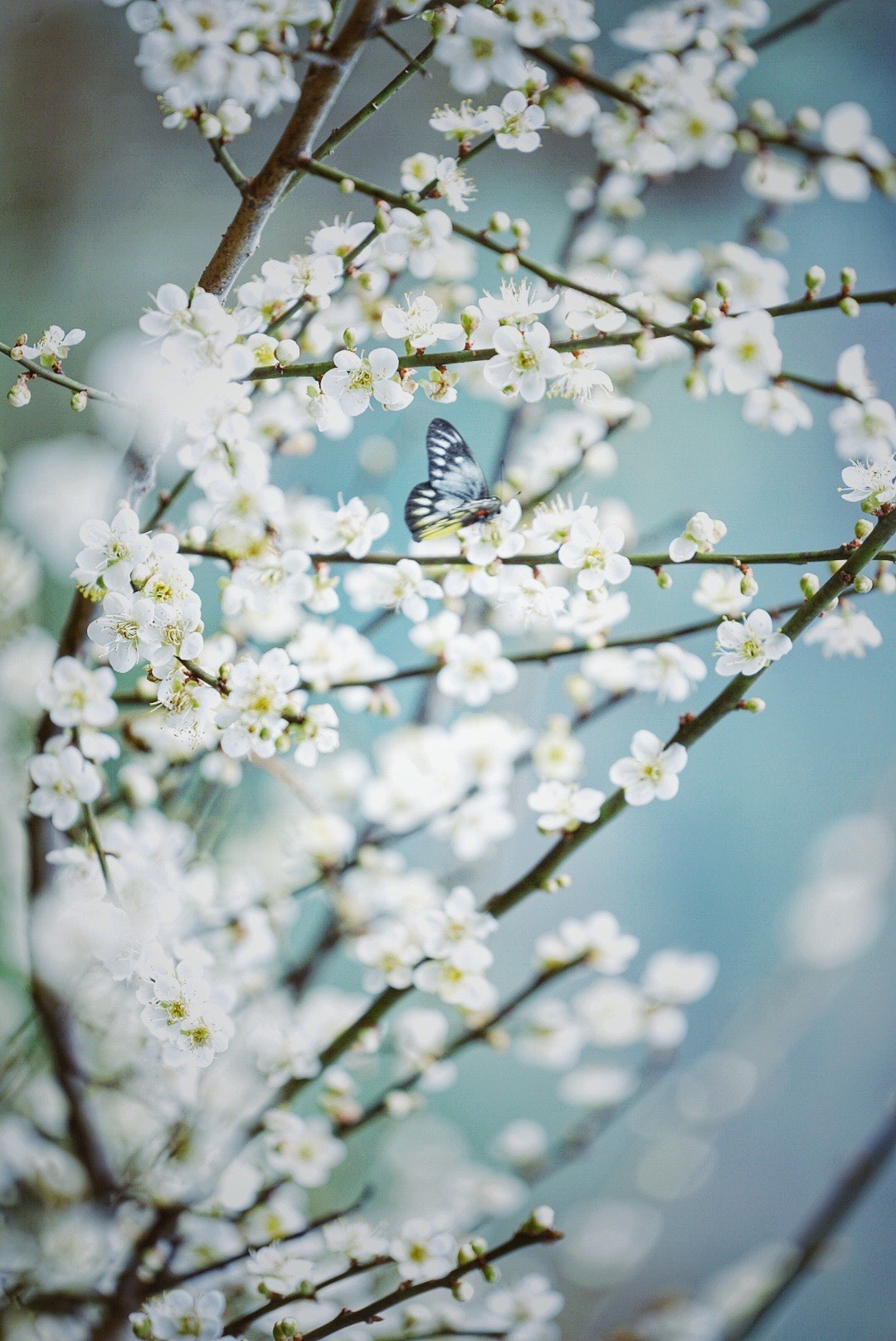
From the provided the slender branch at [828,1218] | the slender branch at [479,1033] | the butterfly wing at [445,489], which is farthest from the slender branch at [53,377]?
the slender branch at [828,1218]

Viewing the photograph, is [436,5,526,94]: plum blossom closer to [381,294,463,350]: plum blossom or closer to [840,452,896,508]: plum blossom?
[381,294,463,350]: plum blossom

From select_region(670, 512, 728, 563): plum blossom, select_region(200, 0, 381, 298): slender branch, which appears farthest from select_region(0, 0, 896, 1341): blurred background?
select_region(670, 512, 728, 563): plum blossom

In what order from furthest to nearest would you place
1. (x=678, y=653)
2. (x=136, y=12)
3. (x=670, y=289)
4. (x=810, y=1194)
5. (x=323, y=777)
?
(x=810, y=1194) → (x=323, y=777) → (x=670, y=289) → (x=678, y=653) → (x=136, y=12)

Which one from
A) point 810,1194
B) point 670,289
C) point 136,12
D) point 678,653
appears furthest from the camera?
point 810,1194

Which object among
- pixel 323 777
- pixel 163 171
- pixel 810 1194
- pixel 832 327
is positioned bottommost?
pixel 810 1194

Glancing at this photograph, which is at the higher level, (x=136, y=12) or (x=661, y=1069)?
(x=136, y=12)

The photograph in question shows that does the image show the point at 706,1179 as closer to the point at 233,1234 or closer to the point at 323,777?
the point at 233,1234

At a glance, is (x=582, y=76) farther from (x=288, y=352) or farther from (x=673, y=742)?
(x=673, y=742)

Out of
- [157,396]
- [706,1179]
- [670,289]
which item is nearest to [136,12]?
[157,396]

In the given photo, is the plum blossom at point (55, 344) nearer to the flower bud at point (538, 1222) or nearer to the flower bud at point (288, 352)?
the flower bud at point (288, 352)
